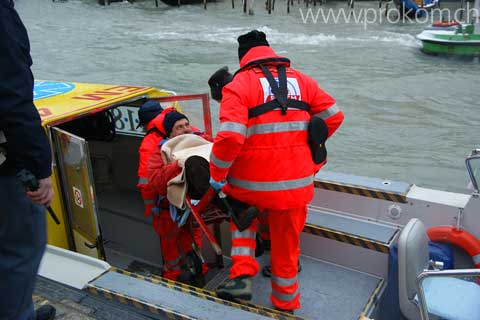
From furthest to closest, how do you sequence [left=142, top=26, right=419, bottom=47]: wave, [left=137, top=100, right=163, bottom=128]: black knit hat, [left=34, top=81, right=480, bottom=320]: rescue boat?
1. [left=142, top=26, right=419, bottom=47]: wave
2. [left=137, top=100, right=163, bottom=128]: black knit hat
3. [left=34, top=81, right=480, bottom=320]: rescue boat

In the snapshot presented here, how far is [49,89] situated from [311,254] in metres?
2.67

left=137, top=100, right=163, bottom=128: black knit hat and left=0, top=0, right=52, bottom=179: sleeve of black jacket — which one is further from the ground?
left=0, top=0, right=52, bottom=179: sleeve of black jacket

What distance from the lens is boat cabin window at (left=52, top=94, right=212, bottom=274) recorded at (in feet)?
10.9

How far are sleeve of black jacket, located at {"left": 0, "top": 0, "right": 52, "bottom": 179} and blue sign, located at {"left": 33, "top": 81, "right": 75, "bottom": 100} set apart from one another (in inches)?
88.8

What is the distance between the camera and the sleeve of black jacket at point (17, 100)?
5.54ft

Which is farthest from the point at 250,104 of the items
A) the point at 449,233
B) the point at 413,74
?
the point at 413,74

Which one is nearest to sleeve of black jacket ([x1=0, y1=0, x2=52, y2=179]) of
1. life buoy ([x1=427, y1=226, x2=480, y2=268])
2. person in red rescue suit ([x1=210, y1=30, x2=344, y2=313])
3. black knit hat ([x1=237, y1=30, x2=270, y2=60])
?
person in red rescue suit ([x1=210, y1=30, x2=344, y2=313])

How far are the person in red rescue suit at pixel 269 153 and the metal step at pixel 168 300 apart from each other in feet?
0.67

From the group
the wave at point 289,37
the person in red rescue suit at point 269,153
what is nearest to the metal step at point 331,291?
the person in red rescue suit at point 269,153

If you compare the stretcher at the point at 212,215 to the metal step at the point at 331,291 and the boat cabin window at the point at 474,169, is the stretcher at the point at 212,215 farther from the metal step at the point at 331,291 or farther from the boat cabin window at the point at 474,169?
the boat cabin window at the point at 474,169

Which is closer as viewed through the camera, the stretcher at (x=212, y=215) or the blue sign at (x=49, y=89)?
the stretcher at (x=212, y=215)

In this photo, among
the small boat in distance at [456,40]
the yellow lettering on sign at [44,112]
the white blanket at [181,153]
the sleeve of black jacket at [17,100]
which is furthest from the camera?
the small boat in distance at [456,40]

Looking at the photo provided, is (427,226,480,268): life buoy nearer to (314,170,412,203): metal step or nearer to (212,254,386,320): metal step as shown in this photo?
(314,170,412,203): metal step

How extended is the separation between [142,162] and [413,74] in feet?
50.4
